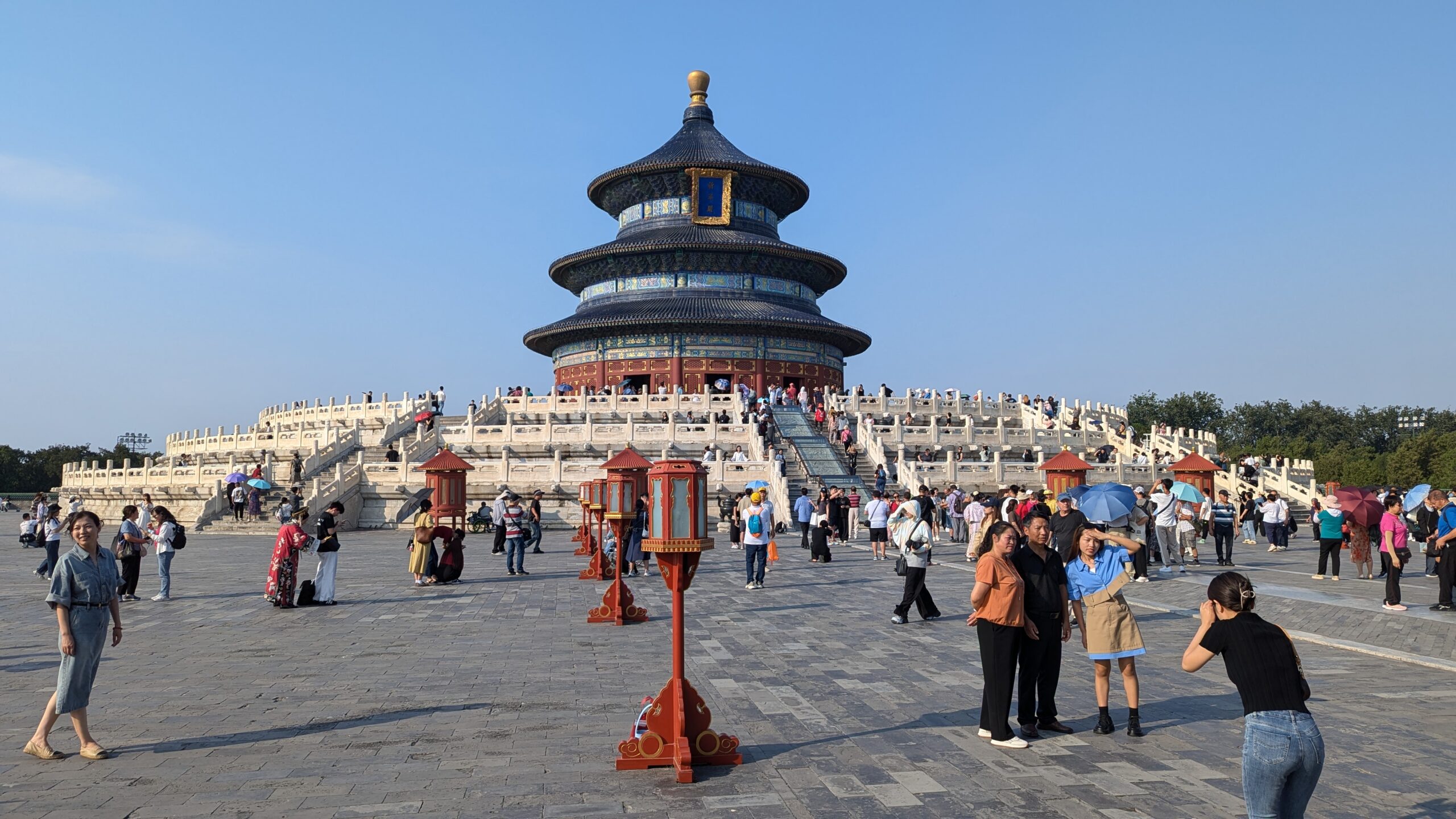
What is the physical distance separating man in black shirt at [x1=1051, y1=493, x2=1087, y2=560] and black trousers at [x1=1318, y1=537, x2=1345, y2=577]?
8.65 meters

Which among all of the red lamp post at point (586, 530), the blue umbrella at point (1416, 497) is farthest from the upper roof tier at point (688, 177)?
the blue umbrella at point (1416, 497)

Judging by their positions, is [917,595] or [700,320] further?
[700,320]

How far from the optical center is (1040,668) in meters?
7.19

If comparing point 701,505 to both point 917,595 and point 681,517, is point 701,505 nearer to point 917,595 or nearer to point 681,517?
point 681,517

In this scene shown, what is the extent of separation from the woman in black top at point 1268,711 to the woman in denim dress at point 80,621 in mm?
6466

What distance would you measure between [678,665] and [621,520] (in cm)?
787

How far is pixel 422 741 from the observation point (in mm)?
6762

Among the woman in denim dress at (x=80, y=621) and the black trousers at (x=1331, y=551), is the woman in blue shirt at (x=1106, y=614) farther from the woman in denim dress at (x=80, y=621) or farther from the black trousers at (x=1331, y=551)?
the black trousers at (x=1331, y=551)

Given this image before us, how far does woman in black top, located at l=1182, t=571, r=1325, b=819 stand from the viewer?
13.5 ft

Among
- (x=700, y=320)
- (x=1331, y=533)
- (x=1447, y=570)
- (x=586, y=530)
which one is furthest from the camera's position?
(x=700, y=320)

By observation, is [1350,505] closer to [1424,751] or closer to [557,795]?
[1424,751]

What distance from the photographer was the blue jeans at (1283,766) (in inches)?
162

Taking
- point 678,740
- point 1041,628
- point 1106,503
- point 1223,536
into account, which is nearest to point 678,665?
point 678,740

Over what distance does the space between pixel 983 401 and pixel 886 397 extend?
3.82 m
